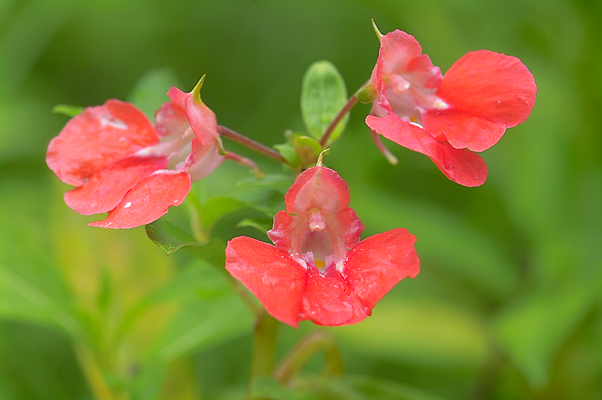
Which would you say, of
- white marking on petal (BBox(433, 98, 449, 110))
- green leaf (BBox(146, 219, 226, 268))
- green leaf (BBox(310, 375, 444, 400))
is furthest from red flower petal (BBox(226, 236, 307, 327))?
green leaf (BBox(310, 375, 444, 400))

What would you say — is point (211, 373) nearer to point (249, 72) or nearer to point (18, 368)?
point (18, 368)

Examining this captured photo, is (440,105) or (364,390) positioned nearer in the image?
(440,105)

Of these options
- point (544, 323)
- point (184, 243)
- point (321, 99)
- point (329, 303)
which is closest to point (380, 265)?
point (329, 303)

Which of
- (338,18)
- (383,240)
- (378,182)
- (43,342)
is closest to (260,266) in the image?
(383,240)

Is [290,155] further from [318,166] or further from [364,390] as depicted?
[364,390]

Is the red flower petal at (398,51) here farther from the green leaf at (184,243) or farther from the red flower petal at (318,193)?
the green leaf at (184,243)

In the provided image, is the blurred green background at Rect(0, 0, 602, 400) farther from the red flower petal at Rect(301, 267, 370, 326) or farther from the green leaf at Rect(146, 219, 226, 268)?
the red flower petal at Rect(301, 267, 370, 326)
